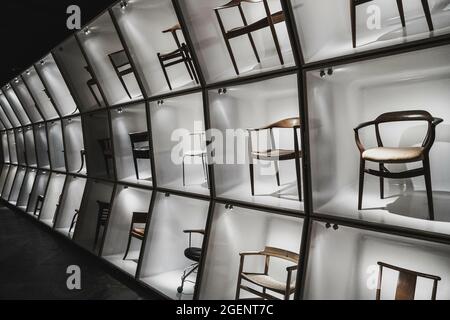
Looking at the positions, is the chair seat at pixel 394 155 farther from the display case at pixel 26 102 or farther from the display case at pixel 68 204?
the display case at pixel 26 102

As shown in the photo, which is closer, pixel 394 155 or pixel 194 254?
pixel 394 155

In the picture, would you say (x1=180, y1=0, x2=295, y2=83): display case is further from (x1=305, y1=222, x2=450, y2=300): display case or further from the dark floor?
the dark floor

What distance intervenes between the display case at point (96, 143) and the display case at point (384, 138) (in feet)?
11.3

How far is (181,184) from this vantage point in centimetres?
360

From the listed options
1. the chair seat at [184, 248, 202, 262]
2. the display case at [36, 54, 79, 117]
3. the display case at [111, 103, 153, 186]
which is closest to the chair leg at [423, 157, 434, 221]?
the chair seat at [184, 248, 202, 262]

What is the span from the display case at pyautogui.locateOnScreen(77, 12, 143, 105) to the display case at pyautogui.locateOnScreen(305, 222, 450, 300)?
3.04 m

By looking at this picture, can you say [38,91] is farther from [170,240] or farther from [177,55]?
[170,240]

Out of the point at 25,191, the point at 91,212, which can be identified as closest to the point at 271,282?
the point at 91,212

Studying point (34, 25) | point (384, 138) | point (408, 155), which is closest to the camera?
Answer: point (408, 155)

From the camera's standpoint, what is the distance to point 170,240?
370 centimetres

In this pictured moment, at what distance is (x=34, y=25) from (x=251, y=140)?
341 centimetres

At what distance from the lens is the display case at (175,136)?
142 inches

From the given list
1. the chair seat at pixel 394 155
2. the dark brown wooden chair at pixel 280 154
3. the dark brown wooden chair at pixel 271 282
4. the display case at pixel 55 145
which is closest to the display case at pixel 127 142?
the dark brown wooden chair at pixel 280 154

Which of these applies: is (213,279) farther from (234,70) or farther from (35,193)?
(35,193)
